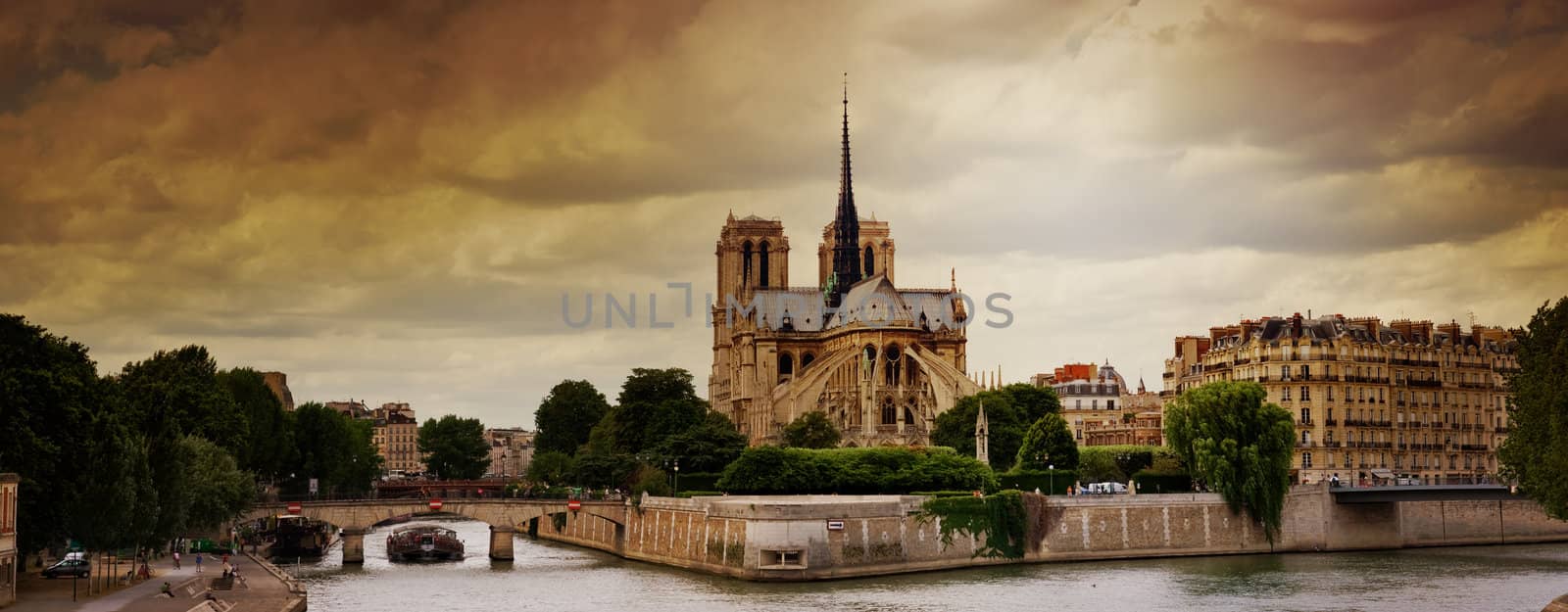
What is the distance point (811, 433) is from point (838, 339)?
24.6 m

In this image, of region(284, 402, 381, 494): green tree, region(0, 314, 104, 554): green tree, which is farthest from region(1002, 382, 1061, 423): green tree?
region(0, 314, 104, 554): green tree

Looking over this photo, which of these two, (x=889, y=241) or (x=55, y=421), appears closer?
(x=55, y=421)

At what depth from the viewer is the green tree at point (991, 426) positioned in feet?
340

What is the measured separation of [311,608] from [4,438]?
11179mm

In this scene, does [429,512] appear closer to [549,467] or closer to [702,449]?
[702,449]

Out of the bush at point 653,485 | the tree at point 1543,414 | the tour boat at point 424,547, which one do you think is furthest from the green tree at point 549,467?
the tree at point 1543,414

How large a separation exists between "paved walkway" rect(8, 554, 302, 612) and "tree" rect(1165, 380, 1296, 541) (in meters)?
40.0

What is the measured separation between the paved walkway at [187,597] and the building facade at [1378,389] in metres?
59.0

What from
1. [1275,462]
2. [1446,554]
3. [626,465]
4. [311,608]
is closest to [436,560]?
[626,465]

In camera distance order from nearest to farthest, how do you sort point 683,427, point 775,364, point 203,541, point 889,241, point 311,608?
point 311,608
point 203,541
point 683,427
point 775,364
point 889,241

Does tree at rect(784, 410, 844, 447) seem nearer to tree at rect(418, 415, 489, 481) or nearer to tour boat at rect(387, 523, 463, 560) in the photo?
tour boat at rect(387, 523, 463, 560)

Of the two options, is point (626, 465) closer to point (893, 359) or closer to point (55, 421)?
point (893, 359)

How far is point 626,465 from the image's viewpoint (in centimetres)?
10056

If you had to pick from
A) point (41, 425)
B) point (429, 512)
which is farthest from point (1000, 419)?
point (41, 425)
